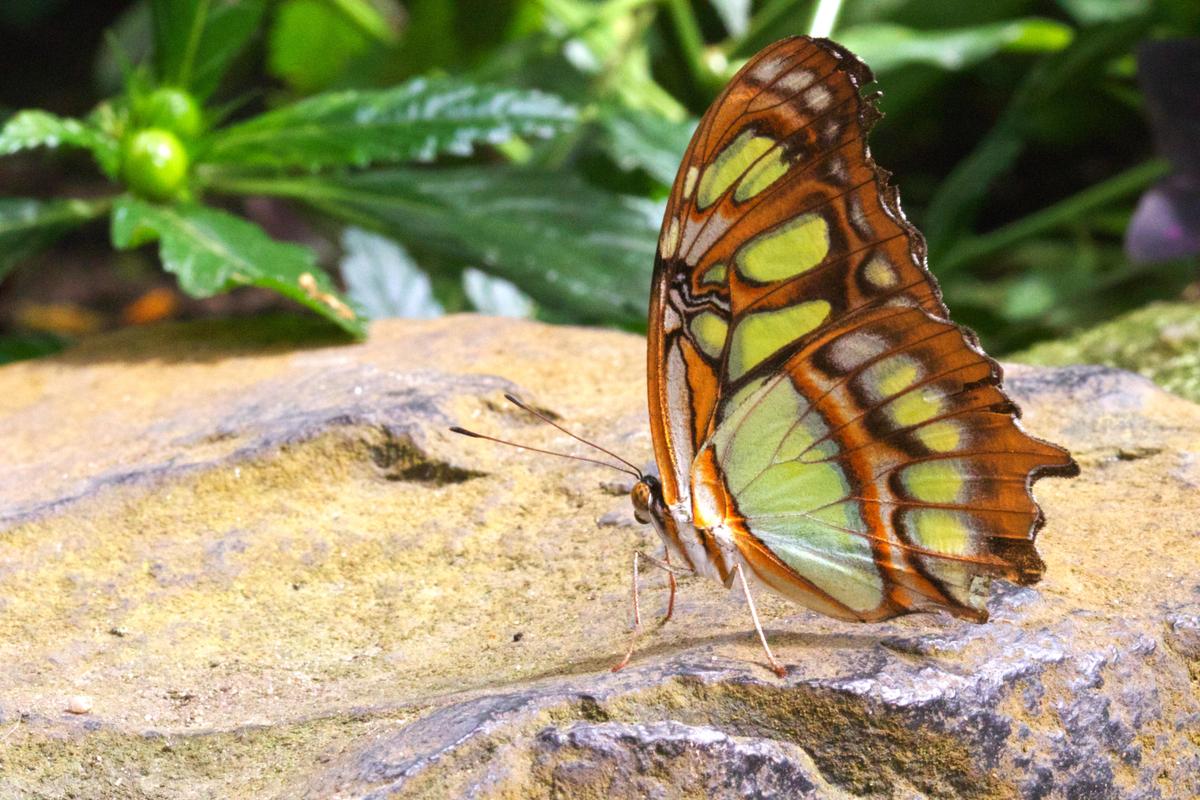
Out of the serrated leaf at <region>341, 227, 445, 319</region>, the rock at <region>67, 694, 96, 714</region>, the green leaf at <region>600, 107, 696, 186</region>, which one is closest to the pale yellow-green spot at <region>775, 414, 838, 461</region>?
the rock at <region>67, 694, 96, 714</region>

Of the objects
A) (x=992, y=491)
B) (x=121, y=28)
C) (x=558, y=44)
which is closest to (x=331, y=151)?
(x=558, y=44)

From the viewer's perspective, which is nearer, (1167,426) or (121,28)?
(1167,426)

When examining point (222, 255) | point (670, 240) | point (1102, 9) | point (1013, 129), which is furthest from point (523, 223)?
point (1102, 9)

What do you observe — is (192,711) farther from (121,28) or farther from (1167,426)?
(121,28)

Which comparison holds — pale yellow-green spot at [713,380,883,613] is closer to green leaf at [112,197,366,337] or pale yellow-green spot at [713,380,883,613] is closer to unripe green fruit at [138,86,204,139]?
green leaf at [112,197,366,337]

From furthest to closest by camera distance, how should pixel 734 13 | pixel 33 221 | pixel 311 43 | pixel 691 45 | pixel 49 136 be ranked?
pixel 311 43
pixel 734 13
pixel 691 45
pixel 33 221
pixel 49 136

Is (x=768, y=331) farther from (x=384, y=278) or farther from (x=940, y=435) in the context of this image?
(x=384, y=278)

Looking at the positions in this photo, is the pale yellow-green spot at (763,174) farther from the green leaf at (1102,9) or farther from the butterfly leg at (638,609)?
the green leaf at (1102,9)
